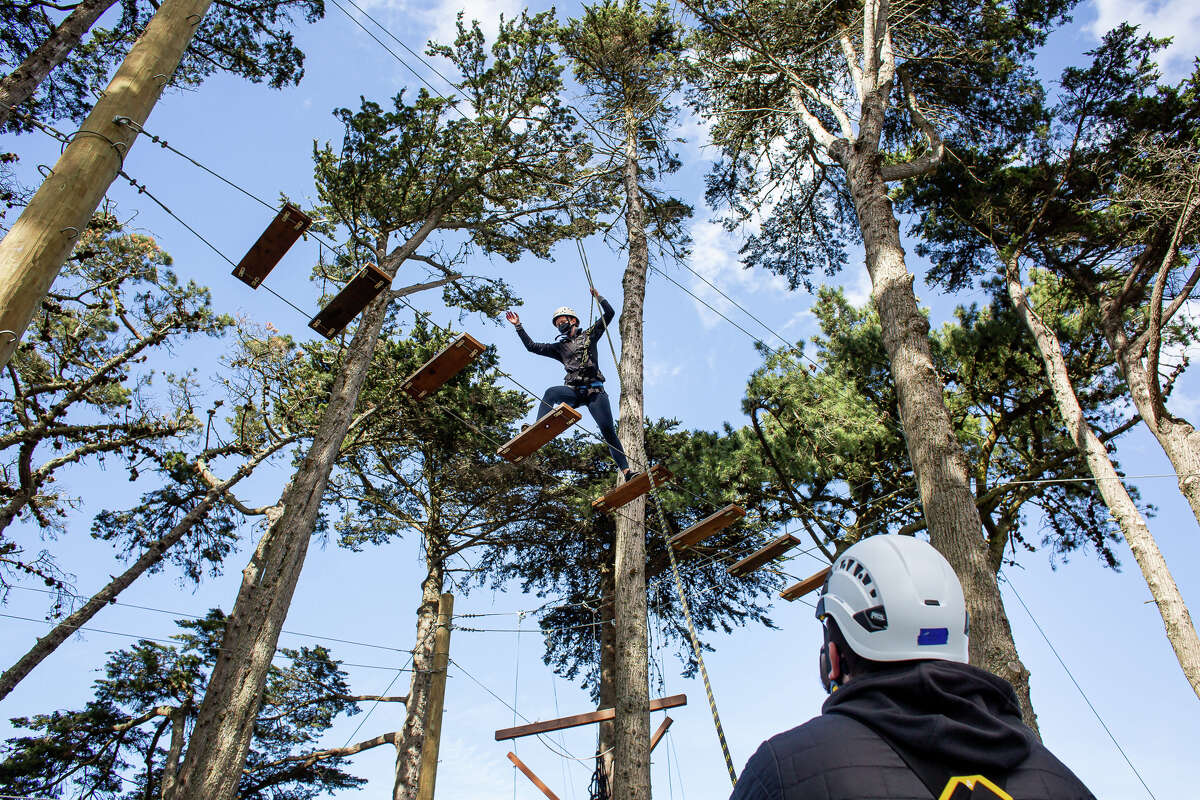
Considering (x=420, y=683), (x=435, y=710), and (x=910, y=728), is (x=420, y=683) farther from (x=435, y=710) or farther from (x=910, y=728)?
(x=910, y=728)

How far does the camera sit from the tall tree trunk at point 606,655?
1127 cm

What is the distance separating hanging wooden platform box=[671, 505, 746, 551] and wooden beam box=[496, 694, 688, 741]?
2.71 metres

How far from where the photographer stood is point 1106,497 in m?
8.09

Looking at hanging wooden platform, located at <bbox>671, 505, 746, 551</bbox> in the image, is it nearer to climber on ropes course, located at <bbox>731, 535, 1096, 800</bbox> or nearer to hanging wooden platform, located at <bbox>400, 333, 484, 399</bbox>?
hanging wooden platform, located at <bbox>400, 333, 484, 399</bbox>

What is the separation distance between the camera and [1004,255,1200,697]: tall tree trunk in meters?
7.05

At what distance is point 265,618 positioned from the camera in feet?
20.6

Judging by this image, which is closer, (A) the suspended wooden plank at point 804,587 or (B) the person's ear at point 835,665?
(B) the person's ear at point 835,665

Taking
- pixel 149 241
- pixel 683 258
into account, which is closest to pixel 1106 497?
pixel 683 258

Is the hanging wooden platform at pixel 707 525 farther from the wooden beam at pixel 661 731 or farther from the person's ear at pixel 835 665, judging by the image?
the person's ear at pixel 835 665

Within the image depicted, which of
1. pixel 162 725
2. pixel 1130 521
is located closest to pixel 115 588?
pixel 162 725

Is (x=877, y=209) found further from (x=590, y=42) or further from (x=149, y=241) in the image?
(x=149, y=241)

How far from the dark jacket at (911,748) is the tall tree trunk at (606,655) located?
10206mm

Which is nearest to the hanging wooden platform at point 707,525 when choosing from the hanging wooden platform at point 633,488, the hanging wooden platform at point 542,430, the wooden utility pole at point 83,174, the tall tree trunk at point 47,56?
the hanging wooden platform at point 633,488

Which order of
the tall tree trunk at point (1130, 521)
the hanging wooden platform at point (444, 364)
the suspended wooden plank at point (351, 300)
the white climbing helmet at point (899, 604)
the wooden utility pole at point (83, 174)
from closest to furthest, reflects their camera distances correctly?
the white climbing helmet at point (899, 604), the wooden utility pole at point (83, 174), the suspended wooden plank at point (351, 300), the hanging wooden platform at point (444, 364), the tall tree trunk at point (1130, 521)
